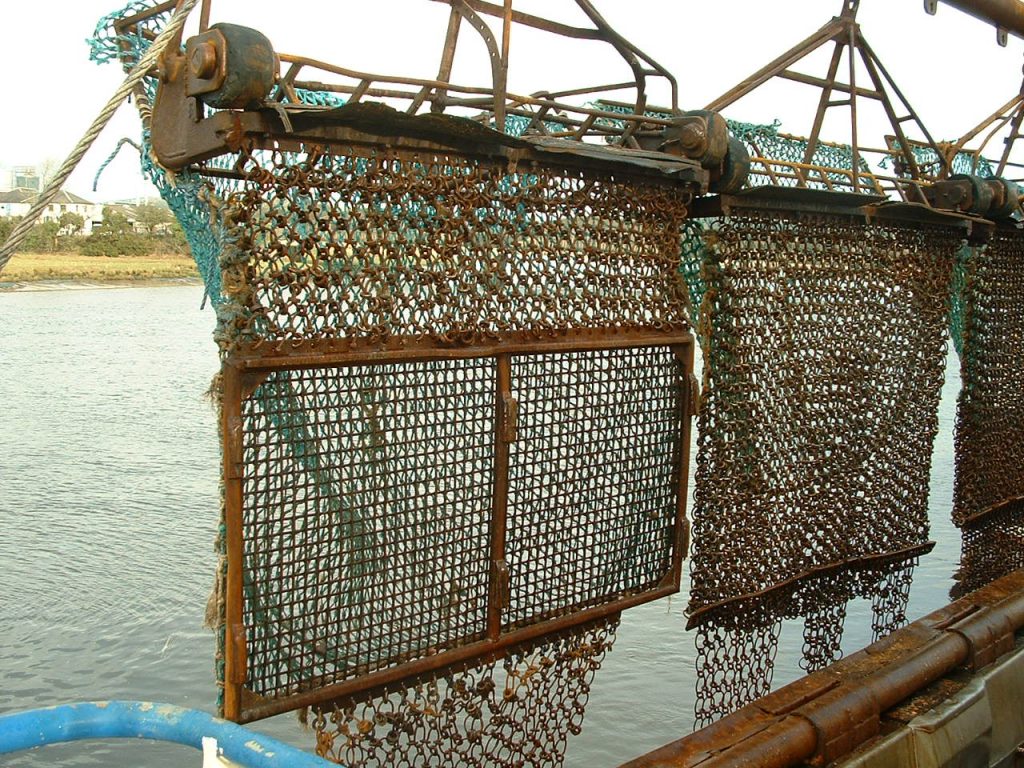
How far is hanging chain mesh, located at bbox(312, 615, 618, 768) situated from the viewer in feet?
9.61

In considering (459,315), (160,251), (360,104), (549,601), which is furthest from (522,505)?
(160,251)

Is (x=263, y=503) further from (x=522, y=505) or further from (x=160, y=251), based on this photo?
(x=160, y=251)

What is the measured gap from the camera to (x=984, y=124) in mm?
5625

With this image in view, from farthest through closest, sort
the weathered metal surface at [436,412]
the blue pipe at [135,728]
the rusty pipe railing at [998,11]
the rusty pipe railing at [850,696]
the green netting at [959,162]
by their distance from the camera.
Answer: the green netting at [959,162] < the rusty pipe railing at [998,11] < the rusty pipe railing at [850,696] < the weathered metal surface at [436,412] < the blue pipe at [135,728]

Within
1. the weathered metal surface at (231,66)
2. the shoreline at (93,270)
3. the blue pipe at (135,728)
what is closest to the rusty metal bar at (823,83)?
the weathered metal surface at (231,66)

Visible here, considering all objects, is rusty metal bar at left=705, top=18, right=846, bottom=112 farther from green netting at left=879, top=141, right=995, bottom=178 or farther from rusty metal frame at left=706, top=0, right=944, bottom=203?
green netting at left=879, top=141, right=995, bottom=178

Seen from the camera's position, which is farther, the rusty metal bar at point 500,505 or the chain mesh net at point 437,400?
the rusty metal bar at point 500,505

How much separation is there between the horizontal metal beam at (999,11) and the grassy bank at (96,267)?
71.3ft

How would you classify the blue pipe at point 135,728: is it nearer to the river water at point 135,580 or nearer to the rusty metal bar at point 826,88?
the river water at point 135,580

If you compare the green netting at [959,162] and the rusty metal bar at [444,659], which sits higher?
the green netting at [959,162]

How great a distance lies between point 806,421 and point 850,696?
1153 millimetres

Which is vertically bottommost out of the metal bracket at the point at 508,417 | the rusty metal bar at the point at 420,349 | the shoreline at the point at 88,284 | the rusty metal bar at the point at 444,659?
the rusty metal bar at the point at 444,659

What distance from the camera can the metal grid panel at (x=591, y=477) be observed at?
10.4 feet

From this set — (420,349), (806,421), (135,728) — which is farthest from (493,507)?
(806,421)
